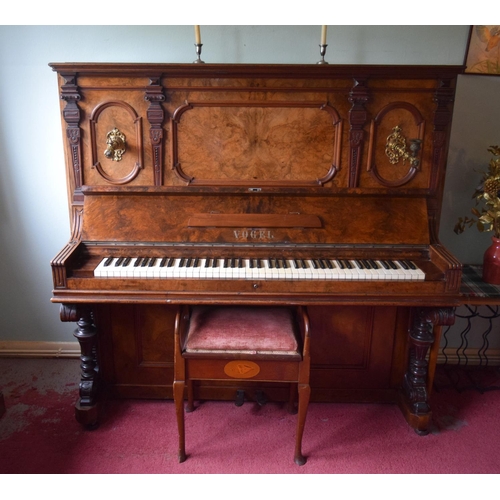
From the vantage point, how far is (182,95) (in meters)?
2.07

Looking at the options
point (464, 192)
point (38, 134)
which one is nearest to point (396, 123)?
point (464, 192)

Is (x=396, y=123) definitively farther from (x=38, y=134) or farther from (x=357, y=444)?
(x=38, y=134)

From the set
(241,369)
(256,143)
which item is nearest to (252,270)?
(241,369)

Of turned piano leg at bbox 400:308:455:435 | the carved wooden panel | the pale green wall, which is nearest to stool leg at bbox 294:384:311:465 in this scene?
turned piano leg at bbox 400:308:455:435

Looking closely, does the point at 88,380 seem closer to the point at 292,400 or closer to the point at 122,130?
the point at 292,400

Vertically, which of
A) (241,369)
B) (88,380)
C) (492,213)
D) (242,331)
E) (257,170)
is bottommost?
(88,380)

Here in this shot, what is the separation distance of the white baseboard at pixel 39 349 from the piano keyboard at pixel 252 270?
→ 45.0 inches

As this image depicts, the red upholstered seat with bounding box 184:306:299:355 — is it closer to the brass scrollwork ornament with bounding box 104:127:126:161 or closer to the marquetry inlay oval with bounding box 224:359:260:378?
the marquetry inlay oval with bounding box 224:359:260:378

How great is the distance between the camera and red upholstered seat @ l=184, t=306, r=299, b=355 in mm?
1881

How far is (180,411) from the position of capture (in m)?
1.98

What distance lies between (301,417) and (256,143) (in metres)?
1.26

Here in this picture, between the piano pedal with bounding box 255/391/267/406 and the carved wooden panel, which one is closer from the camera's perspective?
the carved wooden panel

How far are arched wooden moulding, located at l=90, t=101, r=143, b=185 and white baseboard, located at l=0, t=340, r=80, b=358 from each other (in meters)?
1.28

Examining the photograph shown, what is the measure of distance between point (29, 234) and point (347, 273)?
1894 millimetres
